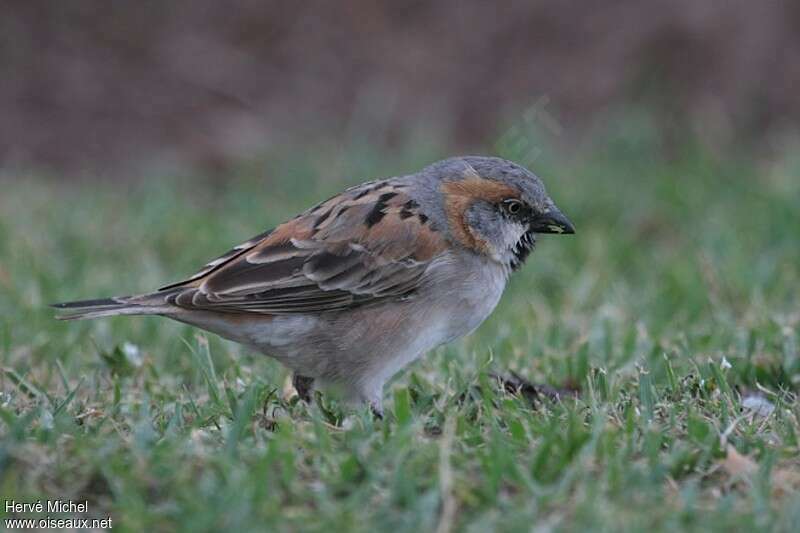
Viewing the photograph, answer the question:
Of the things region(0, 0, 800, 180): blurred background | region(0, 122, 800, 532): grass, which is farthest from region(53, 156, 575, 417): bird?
region(0, 0, 800, 180): blurred background

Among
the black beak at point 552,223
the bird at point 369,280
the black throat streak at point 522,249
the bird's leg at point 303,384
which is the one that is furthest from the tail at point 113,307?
the black beak at point 552,223

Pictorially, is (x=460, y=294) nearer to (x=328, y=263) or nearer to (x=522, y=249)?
(x=522, y=249)

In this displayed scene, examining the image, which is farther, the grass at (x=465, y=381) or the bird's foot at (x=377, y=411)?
the bird's foot at (x=377, y=411)

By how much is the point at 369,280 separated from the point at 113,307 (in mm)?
1112

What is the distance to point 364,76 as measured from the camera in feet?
41.7

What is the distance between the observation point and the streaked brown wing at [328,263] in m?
5.51

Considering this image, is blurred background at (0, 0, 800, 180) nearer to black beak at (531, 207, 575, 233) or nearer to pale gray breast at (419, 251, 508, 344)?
black beak at (531, 207, 575, 233)

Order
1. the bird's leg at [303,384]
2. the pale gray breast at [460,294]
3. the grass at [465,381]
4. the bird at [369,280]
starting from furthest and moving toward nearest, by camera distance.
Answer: the bird's leg at [303,384]
the pale gray breast at [460,294]
the bird at [369,280]
the grass at [465,381]

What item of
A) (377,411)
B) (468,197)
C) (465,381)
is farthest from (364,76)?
(377,411)

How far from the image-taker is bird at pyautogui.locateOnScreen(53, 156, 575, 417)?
5.46 m

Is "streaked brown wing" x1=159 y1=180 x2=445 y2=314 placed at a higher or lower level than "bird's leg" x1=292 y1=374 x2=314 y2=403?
higher

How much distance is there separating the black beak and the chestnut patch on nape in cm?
16

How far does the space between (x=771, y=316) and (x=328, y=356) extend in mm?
2665

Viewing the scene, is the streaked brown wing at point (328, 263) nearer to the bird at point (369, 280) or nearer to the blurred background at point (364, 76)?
the bird at point (369, 280)
